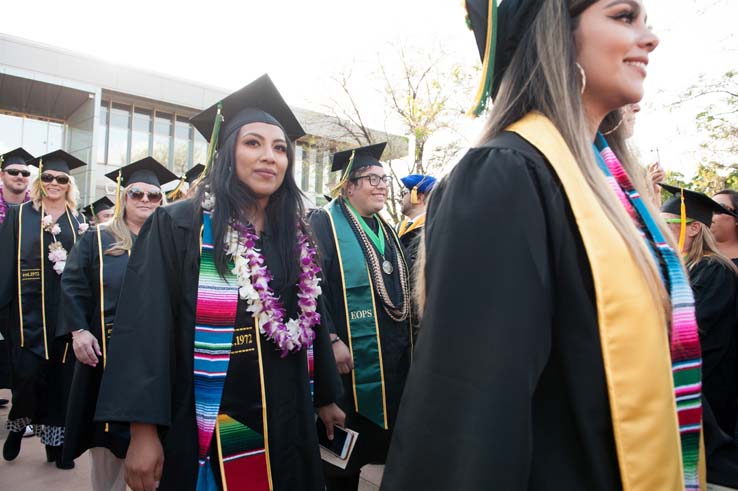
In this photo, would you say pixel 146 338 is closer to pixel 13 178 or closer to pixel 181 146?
pixel 13 178

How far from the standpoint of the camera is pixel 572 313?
952 millimetres

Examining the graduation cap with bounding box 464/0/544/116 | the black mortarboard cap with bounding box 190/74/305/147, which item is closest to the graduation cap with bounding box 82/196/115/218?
the black mortarboard cap with bounding box 190/74/305/147

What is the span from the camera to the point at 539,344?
2.94 feet

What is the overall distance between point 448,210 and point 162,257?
1613 mm

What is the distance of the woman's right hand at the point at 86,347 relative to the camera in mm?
3221

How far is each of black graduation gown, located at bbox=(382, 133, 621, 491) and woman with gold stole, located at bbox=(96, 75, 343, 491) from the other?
1.41 metres

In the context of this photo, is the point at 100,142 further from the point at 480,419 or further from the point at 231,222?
the point at 480,419

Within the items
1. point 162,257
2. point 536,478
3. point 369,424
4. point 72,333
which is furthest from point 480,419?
point 72,333

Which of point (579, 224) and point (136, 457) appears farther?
point (136, 457)

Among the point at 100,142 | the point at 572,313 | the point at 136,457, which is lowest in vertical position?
the point at 136,457

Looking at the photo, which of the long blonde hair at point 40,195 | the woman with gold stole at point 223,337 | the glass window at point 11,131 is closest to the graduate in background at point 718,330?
the woman with gold stole at point 223,337

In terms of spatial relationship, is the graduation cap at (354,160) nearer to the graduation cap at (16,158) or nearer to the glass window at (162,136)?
the graduation cap at (16,158)

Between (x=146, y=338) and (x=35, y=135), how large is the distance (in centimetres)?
2172

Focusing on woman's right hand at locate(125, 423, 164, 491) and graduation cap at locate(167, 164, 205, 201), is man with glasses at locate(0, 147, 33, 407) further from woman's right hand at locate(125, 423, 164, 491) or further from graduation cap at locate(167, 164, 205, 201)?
woman's right hand at locate(125, 423, 164, 491)
